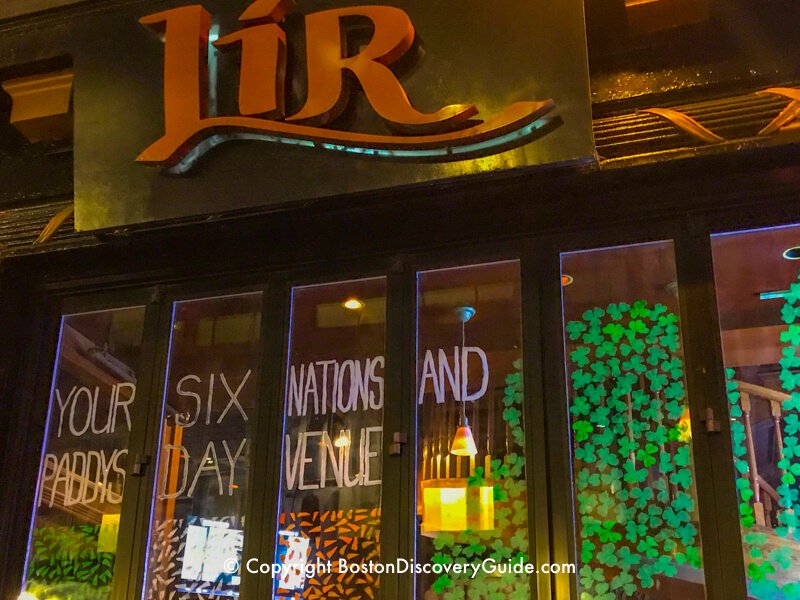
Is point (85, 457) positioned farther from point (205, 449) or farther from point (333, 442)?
point (333, 442)

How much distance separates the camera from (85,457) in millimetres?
3963

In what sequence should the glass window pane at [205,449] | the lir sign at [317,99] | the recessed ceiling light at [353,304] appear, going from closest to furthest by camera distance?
1. the lir sign at [317,99]
2. the glass window pane at [205,449]
3. the recessed ceiling light at [353,304]

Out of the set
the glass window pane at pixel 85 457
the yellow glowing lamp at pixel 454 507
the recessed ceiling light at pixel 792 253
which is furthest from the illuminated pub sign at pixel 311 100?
the yellow glowing lamp at pixel 454 507

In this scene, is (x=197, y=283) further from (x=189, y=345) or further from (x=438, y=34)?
(x=438, y=34)

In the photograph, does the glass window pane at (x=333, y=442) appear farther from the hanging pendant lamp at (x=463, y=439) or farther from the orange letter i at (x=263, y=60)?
the orange letter i at (x=263, y=60)

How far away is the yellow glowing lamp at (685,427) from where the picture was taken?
3.16 m

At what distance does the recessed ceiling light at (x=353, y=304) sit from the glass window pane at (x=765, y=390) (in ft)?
5.20

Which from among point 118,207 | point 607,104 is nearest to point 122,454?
point 118,207

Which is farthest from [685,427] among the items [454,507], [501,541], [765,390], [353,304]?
[353,304]

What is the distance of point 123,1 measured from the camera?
3.70m

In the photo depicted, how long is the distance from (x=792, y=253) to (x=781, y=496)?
1034 millimetres

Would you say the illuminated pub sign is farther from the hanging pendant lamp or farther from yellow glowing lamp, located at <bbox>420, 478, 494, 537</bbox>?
yellow glowing lamp, located at <bbox>420, 478, 494, 537</bbox>

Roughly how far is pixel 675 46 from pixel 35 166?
3.33 meters

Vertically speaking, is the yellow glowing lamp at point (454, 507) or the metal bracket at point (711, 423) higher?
the metal bracket at point (711, 423)
